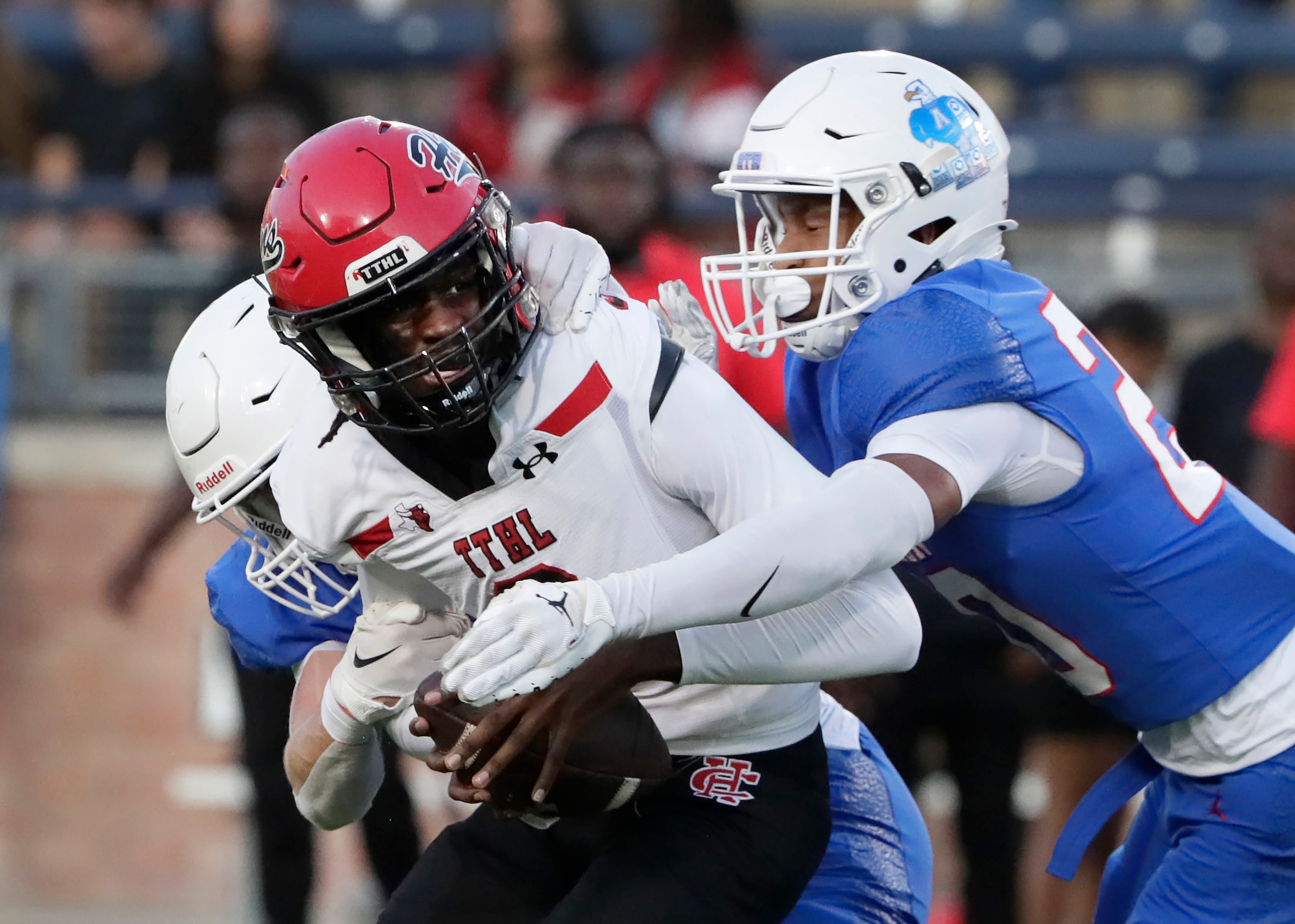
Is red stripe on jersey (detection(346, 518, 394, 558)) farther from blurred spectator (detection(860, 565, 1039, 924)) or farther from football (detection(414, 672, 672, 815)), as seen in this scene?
blurred spectator (detection(860, 565, 1039, 924))

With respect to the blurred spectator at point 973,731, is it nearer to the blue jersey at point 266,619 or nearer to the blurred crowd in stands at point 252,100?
the blue jersey at point 266,619

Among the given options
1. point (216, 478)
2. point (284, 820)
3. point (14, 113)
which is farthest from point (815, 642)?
point (14, 113)

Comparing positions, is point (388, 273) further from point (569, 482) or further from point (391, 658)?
point (391, 658)

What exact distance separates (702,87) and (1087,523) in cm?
407

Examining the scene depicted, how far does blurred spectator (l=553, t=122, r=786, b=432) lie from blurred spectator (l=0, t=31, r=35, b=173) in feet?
9.02

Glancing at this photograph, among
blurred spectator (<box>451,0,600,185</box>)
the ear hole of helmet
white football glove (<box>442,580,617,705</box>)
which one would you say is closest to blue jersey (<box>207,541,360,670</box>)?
white football glove (<box>442,580,617,705</box>)

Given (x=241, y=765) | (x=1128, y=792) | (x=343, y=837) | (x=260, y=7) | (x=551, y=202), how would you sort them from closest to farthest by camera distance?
(x=1128, y=792), (x=241, y=765), (x=551, y=202), (x=343, y=837), (x=260, y=7)

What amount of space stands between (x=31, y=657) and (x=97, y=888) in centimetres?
84

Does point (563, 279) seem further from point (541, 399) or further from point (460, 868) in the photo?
point (460, 868)

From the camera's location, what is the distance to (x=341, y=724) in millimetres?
2379

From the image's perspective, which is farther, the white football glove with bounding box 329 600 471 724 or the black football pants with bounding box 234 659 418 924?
the black football pants with bounding box 234 659 418 924

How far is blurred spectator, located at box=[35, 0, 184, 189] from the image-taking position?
21.5 ft

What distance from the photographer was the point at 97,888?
20.1 ft

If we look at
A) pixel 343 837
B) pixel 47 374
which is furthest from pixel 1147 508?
Result: pixel 47 374
